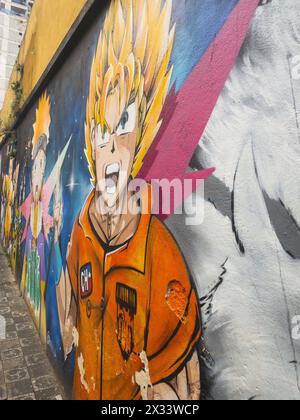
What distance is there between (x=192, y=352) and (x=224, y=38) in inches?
53.1

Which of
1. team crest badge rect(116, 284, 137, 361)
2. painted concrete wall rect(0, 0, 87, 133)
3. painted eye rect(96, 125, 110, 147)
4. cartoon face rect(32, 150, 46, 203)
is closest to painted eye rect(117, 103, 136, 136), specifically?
painted eye rect(96, 125, 110, 147)

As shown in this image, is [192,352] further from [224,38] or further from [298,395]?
[224,38]

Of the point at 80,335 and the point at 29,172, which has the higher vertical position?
the point at 29,172

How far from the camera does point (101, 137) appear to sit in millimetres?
2412

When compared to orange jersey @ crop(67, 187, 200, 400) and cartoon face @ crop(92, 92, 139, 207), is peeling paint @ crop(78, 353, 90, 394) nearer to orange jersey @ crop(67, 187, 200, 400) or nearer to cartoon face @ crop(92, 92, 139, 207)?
orange jersey @ crop(67, 187, 200, 400)

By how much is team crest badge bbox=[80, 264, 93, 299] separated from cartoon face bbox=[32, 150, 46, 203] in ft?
7.27

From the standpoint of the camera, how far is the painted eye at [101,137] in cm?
233

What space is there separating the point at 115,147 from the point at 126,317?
1.16m

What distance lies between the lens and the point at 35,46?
550 centimetres

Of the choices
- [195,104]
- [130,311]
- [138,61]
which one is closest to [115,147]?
[138,61]

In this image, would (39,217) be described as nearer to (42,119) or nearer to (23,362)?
(42,119)

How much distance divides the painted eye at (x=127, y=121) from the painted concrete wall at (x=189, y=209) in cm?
2

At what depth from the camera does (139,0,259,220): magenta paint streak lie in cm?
121
